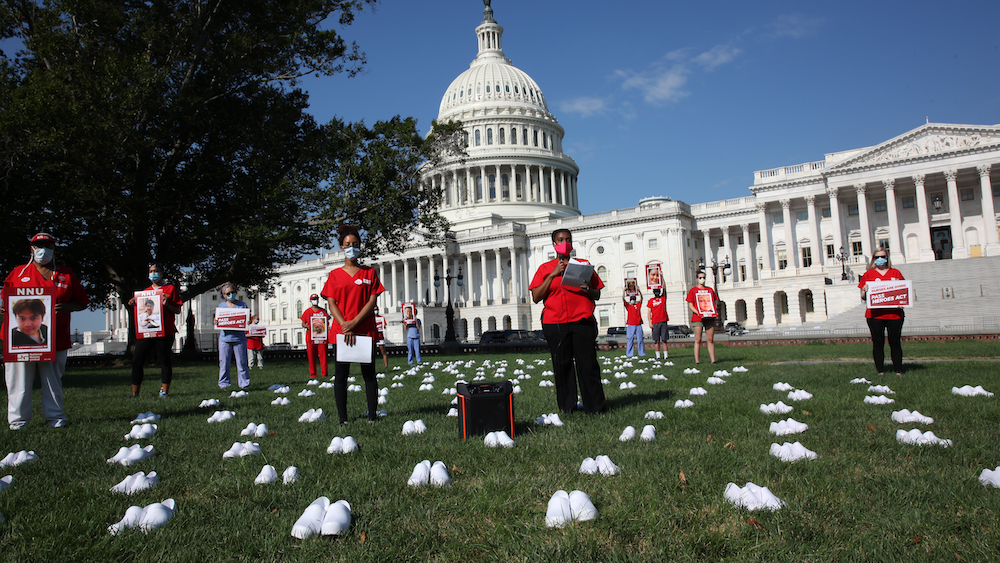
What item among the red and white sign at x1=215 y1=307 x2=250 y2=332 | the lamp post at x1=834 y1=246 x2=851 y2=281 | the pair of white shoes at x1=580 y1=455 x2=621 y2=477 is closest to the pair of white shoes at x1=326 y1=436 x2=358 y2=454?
the pair of white shoes at x1=580 y1=455 x2=621 y2=477

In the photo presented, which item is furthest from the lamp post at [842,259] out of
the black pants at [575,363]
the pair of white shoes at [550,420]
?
the pair of white shoes at [550,420]

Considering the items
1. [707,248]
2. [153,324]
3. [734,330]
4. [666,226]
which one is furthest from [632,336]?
[707,248]

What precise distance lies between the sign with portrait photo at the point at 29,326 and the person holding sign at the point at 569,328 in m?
6.28

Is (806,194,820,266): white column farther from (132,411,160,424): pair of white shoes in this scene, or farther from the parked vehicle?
(132,411,160,424): pair of white shoes

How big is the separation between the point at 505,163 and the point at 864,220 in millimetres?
52984

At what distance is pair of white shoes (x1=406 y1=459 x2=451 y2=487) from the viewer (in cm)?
449

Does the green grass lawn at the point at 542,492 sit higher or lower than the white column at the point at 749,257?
lower

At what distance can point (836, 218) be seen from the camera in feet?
214

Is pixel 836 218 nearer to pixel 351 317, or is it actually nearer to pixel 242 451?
pixel 351 317

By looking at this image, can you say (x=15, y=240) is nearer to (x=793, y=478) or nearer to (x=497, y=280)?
(x=793, y=478)

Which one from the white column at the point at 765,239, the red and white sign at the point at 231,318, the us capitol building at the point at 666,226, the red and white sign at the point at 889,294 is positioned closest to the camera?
the red and white sign at the point at 889,294

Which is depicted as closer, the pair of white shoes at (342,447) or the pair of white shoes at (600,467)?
the pair of white shoes at (600,467)

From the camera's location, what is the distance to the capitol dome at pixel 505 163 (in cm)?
10062

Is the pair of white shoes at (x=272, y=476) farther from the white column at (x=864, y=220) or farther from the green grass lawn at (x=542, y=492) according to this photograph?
the white column at (x=864, y=220)
